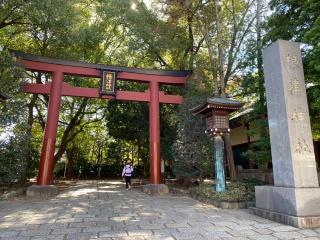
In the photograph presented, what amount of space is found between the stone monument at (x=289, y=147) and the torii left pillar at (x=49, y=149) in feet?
30.0

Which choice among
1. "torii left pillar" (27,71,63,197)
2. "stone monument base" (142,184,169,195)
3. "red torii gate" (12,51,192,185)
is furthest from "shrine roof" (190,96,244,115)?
"torii left pillar" (27,71,63,197)

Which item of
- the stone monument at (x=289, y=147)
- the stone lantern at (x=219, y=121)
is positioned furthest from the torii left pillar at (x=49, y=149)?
the stone monument at (x=289, y=147)

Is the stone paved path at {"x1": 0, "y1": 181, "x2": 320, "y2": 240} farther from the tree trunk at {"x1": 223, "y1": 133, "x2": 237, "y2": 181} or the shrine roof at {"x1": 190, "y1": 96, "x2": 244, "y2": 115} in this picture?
the tree trunk at {"x1": 223, "y1": 133, "x2": 237, "y2": 181}

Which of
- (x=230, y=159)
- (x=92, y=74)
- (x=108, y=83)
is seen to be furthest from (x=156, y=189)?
(x=92, y=74)

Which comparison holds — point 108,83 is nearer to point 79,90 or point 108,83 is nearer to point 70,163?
point 79,90

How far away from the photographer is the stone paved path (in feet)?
19.4

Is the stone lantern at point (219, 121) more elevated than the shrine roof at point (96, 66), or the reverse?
the shrine roof at point (96, 66)

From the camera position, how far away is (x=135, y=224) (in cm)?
695

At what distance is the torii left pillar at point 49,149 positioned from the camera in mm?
12780

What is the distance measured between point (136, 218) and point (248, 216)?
3186mm

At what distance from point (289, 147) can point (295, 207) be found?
1.51 m

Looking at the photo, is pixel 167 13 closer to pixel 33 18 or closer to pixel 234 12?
pixel 234 12

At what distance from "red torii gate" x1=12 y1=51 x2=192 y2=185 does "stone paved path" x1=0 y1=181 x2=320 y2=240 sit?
14.3ft

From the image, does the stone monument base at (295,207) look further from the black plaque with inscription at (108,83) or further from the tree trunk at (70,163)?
the tree trunk at (70,163)
